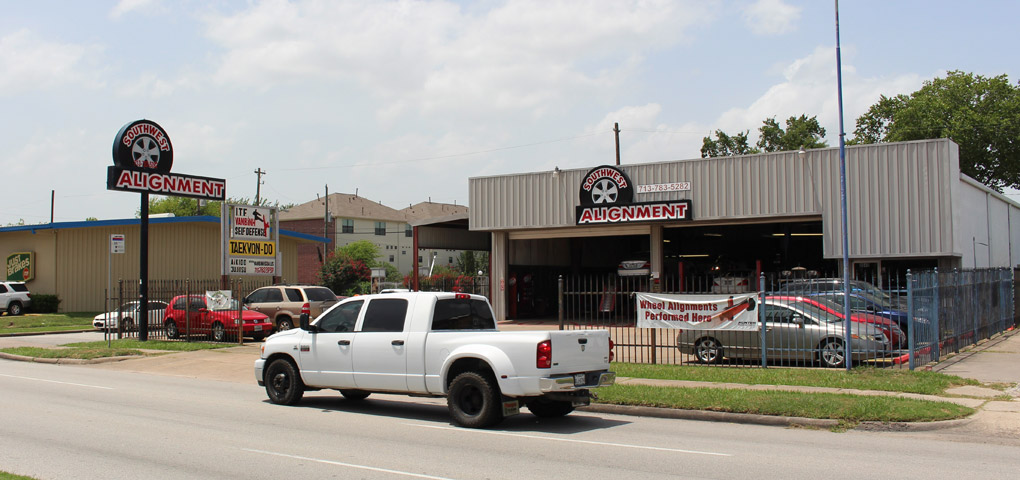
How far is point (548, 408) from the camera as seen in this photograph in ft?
39.7

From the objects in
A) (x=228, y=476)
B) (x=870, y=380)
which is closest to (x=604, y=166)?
(x=870, y=380)

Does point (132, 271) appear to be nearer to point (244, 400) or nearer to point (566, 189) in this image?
point (566, 189)

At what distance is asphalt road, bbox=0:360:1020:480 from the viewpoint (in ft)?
27.5

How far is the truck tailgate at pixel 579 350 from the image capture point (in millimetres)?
10828

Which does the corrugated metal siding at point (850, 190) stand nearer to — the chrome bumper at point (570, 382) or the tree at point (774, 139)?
the chrome bumper at point (570, 382)

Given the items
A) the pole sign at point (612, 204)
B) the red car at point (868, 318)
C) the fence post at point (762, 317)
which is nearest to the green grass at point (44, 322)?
the pole sign at point (612, 204)

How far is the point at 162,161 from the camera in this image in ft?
89.2

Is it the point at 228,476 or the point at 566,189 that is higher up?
the point at 566,189

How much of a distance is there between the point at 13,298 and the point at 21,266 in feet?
9.46

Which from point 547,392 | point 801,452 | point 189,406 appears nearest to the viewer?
point 801,452

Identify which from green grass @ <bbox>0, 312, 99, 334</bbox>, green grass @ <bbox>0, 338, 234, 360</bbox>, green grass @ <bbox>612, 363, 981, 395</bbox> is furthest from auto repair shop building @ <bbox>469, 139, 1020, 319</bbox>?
green grass @ <bbox>0, 312, 99, 334</bbox>

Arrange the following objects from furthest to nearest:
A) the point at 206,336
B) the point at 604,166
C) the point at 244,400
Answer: the point at 604,166 → the point at 206,336 → the point at 244,400

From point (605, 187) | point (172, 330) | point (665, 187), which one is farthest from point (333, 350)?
point (605, 187)

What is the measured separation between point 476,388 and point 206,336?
17.5 metres
